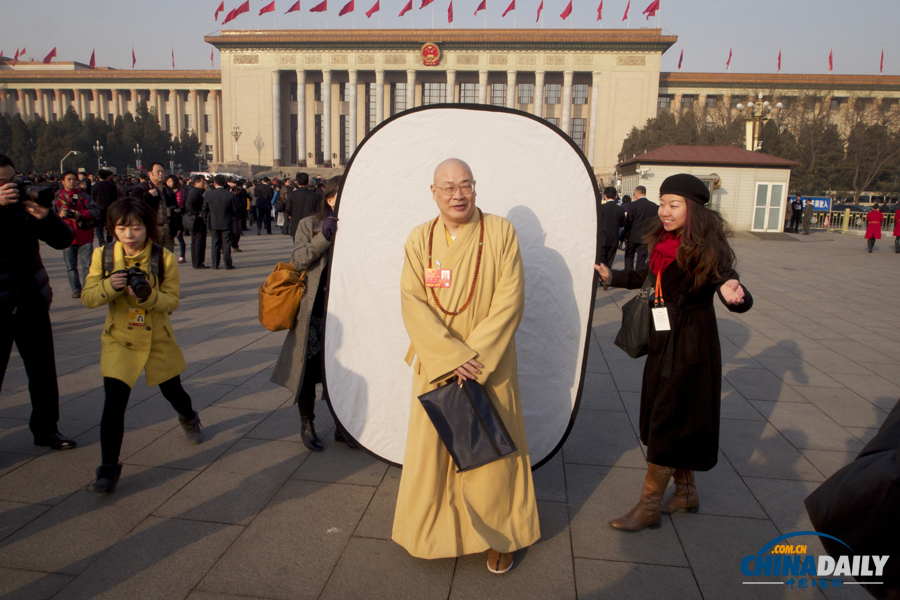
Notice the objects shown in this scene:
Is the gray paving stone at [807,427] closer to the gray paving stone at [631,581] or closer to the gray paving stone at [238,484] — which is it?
the gray paving stone at [631,581]

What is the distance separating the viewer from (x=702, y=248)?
102 inches

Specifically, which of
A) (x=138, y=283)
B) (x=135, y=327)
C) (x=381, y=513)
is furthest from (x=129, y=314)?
(x=381, y=513)

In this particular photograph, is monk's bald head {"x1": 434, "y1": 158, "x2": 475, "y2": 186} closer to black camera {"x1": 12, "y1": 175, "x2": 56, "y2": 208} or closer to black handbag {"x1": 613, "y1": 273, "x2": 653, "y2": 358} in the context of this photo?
black handbag {"x1": 613, "y1": 273, "x2": 653, "y2": 358}

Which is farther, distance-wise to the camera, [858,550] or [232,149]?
[232,149]

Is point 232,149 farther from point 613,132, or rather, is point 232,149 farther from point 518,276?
point 518,276

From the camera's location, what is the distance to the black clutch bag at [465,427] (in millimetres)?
2215

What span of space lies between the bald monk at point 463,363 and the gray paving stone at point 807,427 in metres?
2.50

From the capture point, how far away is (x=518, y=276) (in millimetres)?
2318

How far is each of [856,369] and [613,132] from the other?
187 feet

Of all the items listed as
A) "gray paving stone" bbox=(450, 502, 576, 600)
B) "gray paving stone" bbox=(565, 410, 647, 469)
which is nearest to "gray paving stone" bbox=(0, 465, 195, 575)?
"gray paving stone" bbox=(450, 502, 576, 600)

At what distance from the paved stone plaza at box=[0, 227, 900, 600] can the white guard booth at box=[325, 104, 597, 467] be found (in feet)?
1.63

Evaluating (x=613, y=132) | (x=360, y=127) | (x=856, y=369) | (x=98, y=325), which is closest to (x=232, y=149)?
(x=360, y=127)

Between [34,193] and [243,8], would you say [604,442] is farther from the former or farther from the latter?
[243,8]

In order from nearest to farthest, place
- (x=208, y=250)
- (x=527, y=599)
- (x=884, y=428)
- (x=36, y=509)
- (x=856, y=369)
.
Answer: (x=884, y=428), (x=527, y=599), (x=36, y=509), (x=856, y=369), (x=208, y=250)
